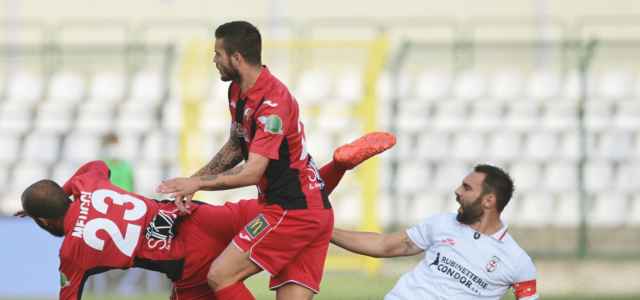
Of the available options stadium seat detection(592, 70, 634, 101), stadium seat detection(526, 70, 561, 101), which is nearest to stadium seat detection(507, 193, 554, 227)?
stadium seat detection(526, 70, 561, 101)

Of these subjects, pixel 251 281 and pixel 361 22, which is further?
pixel 361 22

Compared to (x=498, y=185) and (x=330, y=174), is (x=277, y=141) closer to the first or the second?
(x=330, y=174)

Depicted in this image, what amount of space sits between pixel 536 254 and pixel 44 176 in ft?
22.0

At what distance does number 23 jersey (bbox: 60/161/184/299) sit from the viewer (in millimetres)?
6809

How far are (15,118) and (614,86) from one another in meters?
8.50

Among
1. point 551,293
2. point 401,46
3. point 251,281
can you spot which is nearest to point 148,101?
point 401,46

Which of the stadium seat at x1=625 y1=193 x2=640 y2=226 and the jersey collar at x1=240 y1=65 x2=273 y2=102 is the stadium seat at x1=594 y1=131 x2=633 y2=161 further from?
the jersey collar at x1=240 y1=65 x2=273 y2=102

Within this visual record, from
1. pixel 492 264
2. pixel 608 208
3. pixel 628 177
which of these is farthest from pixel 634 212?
pixel 492 264

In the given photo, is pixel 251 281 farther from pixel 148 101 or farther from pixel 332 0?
pixel 332 0

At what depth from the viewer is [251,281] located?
14.2 metres

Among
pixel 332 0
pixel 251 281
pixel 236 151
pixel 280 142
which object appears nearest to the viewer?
pixel 280 142

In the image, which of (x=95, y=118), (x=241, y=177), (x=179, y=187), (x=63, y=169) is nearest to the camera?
(x=179, y=187)

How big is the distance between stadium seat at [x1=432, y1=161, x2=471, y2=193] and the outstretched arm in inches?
426

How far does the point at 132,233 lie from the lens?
6.94 metres
